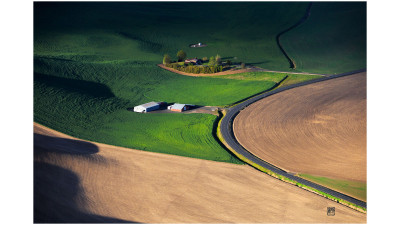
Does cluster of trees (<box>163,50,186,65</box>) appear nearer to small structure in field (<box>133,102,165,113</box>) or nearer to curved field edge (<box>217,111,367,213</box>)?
small structure in field (<box>133,102,165,113</box>)

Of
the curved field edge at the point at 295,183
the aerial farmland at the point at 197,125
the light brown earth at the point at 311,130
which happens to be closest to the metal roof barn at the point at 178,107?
the aerial farmland at the point at 197,125

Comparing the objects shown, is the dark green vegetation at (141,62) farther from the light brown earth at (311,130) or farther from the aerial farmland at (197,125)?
the light brown earth at (311,130)

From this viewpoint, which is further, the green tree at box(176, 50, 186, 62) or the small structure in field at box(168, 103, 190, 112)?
the green tree at box(176, 50, 186, 62)

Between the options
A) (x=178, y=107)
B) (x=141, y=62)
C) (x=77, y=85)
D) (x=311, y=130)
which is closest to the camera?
(x=311, y=130)

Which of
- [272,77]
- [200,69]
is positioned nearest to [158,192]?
[272,77]

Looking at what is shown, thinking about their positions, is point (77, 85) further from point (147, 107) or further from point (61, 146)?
point (61, 146)

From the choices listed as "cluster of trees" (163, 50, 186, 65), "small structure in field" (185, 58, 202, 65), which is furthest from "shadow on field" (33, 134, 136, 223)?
"small structure in field" (185, 58, 202, 65)
